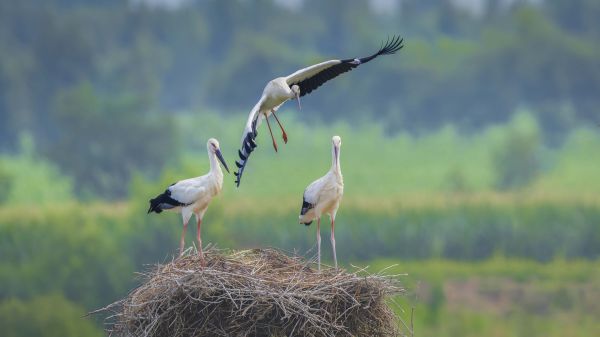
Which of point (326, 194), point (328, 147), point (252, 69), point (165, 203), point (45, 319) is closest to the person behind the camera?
Answer: point (165, 203)

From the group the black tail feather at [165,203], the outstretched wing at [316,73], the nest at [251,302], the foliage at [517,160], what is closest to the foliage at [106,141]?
the foliage at [517,160]

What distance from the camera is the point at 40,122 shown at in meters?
46.3

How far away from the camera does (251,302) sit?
8.35m

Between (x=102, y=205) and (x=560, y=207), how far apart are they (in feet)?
37.6

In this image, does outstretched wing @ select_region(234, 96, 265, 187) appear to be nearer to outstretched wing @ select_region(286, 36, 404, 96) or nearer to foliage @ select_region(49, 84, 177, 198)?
outstretched wing @ select_region(286, 36, 404, 96)

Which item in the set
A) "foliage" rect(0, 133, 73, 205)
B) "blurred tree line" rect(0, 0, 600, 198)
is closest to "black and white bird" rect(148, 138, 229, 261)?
"foliage" rect(0, 133, 73, 205)

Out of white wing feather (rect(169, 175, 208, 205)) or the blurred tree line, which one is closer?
white wing feather (rect(169, 175, 208, 205))

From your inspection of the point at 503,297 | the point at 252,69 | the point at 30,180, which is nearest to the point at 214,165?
the point at 503,297

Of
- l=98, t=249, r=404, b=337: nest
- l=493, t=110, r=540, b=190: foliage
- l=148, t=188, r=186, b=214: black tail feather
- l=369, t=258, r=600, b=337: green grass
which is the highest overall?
l=493, t=110, r=540, b=190: foliage

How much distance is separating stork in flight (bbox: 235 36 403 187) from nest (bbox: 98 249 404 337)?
896 millimetres

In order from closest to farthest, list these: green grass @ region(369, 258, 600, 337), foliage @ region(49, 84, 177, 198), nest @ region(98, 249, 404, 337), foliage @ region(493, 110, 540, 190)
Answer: nest @ region(98, 249, 404, 337)
green grass @ region(369, 258, 600, 337)
foliage @ region(493, 110, 540, 190)
foliage @ region(49, 84, 177, 198)

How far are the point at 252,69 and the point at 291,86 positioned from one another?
38.2 m

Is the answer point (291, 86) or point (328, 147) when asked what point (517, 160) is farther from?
point (291, 86)

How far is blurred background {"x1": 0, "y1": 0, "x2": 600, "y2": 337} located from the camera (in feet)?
84.1
